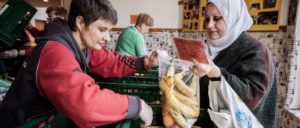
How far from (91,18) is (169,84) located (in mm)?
407

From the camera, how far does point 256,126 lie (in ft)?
3.06

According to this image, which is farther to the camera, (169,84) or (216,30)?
(216,30)

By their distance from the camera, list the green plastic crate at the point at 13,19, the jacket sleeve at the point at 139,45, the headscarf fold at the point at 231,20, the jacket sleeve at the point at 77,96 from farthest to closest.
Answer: the jacket sleeve at the point at 139,45
the green plastic crate at the point at 13,19
the headscarf fold at the point at 231,20
the jacket sleeve at the point at 77,96

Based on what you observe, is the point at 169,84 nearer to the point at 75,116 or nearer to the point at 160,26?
the point at 75,116

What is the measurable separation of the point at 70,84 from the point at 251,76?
0.70 metres

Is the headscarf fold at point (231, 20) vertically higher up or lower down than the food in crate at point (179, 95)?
higher up

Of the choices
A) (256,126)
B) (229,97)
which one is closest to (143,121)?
(229,97)

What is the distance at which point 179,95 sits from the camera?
36.7 inches

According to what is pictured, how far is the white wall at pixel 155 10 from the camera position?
3303mm

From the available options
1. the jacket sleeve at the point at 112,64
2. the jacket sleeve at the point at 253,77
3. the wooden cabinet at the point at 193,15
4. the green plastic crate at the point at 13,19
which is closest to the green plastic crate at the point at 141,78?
the jacket sleeve at the point at 112,64

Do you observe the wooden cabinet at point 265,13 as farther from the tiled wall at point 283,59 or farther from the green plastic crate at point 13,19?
the green plastic crate at point 13,19

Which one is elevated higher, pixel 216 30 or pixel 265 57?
pixel 216 30

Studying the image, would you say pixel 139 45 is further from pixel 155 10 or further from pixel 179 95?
pixel 179 95

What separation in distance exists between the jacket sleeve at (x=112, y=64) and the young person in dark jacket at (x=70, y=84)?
0.22 m
